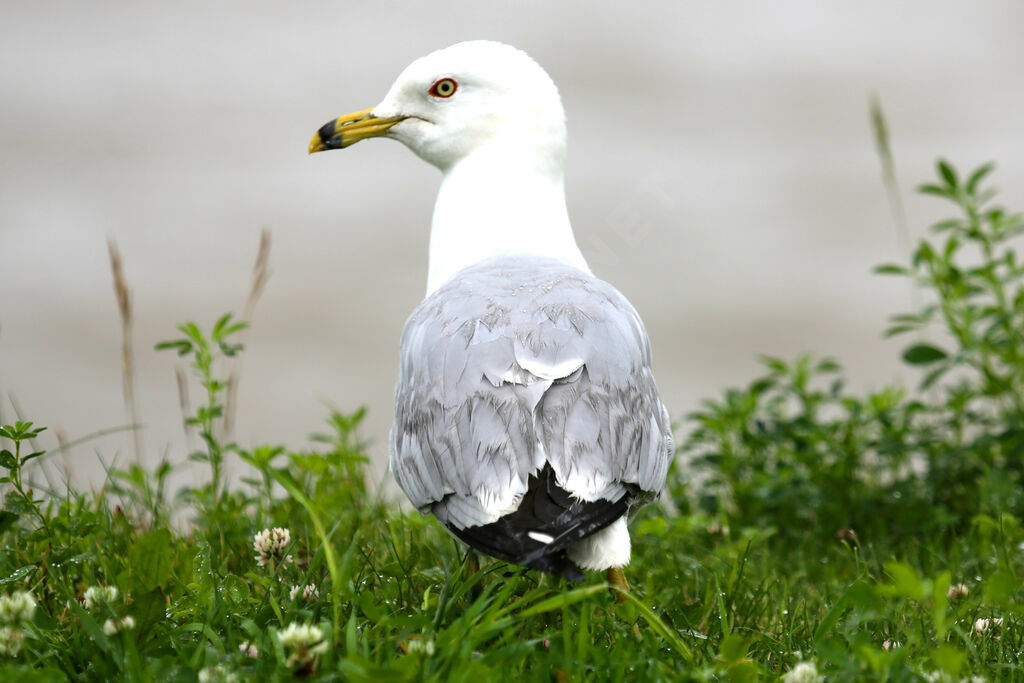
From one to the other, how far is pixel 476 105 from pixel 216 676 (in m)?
2.94

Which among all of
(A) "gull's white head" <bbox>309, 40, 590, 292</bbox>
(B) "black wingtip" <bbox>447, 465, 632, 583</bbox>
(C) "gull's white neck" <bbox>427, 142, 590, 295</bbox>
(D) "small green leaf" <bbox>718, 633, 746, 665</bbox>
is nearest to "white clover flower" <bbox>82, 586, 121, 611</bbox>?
(B) "black wingtip" <bbox>447, 465, 632, 583</bbox>

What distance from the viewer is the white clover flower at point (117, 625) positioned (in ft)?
8.94

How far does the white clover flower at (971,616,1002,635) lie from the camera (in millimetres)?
Result: 3346

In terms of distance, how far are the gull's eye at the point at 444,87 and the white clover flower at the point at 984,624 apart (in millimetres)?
2822

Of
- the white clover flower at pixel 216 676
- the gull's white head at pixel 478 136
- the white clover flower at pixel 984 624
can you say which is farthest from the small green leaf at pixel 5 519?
A: the white clover flower at pixel 984 624

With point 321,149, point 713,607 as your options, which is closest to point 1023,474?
point 713,607

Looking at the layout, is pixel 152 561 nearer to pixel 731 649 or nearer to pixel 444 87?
pixel 731 649

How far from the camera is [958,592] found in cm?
385

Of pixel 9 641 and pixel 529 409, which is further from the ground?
pixel 529 409

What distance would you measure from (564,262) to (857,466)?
210cm

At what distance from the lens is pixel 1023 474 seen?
16.9 ft

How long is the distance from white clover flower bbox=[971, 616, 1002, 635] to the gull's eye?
2822 millimetres

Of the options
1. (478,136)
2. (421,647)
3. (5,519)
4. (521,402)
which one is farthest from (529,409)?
(478,136)

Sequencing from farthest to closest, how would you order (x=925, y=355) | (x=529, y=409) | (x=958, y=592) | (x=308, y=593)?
(x=925, y=355), (x=958, y=592), (x=308, y=593), (x=529, y=409)
